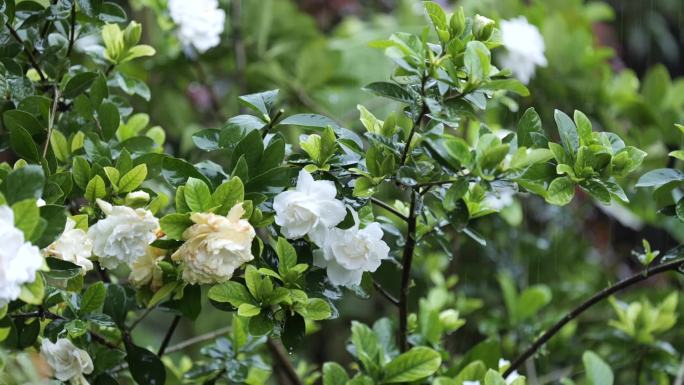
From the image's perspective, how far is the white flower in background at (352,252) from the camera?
0.86 m

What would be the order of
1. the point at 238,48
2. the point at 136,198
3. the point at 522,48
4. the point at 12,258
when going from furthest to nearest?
the point at 238,48 → the point at 522,48 → the point at 136,198 → the point at 12,258

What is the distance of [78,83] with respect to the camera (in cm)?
104

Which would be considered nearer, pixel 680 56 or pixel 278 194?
pixel 278 194

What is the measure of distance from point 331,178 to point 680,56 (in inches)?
125

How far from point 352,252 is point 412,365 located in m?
0.22

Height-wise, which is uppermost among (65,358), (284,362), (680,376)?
(65,358)

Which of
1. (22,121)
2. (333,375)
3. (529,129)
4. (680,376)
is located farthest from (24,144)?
(680,376)

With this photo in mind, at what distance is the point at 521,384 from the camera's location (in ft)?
3.03

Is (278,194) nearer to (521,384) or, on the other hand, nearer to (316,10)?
(521,384)

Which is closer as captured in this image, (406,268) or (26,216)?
(26,216)

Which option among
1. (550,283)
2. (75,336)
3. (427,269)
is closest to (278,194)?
(75,336)

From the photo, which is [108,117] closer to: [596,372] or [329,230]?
[329,230]

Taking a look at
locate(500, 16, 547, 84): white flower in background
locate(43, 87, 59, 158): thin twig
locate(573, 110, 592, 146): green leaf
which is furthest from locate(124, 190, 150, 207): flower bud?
locate(500, 16, 547, 84): white flower in background

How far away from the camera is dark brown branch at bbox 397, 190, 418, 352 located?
36.5 inches
